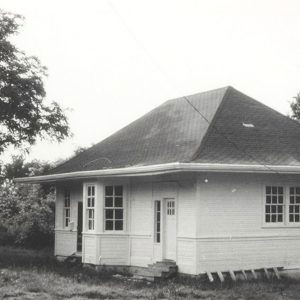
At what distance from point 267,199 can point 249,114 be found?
380 centimetres

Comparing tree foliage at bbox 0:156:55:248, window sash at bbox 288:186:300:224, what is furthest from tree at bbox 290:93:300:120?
window sash at bbox 288:186:300:224

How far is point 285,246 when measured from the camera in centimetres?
1945

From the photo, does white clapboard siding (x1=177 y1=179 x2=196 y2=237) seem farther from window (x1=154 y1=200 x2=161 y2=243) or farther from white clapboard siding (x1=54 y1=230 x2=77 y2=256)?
white clapboard siding (x1=54 y1=230 x2=77 y2=256)

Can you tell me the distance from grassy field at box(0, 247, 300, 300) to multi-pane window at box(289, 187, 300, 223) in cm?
239

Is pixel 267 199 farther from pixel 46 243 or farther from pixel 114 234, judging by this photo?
pixel 46 243

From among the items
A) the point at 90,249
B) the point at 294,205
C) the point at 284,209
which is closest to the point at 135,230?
the point at 90,249

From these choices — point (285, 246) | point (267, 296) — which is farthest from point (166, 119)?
point (267, 296)

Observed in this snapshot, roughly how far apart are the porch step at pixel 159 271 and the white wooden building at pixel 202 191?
26 cm

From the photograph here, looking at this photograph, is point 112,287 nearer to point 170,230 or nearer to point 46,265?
point 170,230

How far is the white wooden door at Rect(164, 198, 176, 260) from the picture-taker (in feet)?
62.9

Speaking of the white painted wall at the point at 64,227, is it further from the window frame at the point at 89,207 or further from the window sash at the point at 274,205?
the window sash at the point at 274,205

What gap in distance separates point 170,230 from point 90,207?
3.39 meters

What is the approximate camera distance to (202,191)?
59.5 feet

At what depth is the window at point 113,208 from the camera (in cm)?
2133
